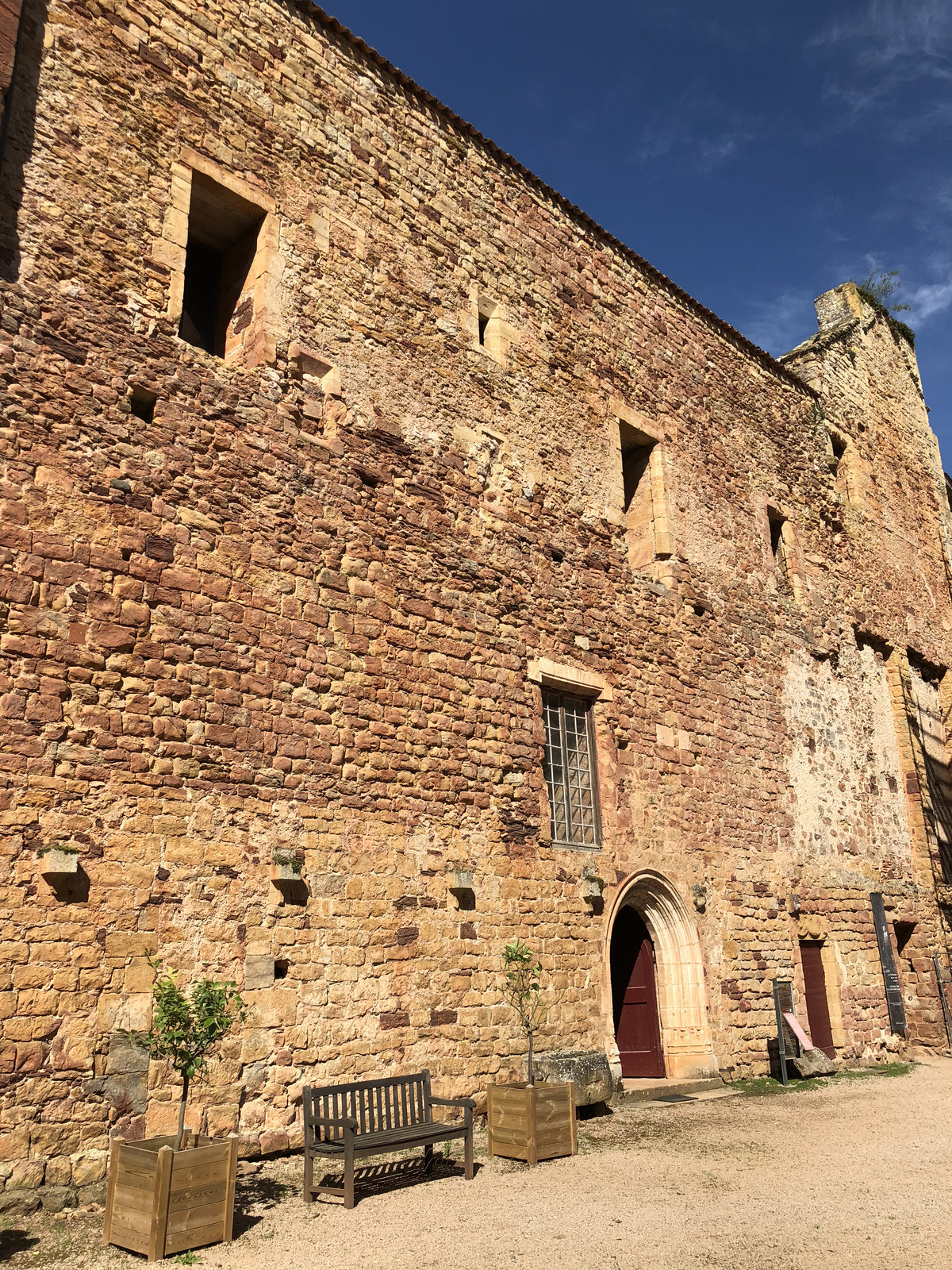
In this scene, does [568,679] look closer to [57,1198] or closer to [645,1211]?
[645,1211]

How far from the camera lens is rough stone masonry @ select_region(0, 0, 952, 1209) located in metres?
5.60

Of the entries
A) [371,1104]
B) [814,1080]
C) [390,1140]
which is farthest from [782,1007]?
[390,1140]

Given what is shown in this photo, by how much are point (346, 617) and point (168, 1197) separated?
392 centimetres

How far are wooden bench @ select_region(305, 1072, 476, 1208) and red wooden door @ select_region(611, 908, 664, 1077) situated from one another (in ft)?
13.1

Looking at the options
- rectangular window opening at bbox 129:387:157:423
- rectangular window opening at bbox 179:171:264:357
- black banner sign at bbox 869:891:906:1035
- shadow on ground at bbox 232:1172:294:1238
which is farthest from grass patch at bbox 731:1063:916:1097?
rectangular window opening at bbox 179:171:264:357

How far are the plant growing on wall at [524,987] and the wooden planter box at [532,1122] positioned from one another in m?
0.93

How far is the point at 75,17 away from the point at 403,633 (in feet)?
16.0

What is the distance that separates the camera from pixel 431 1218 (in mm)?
5004

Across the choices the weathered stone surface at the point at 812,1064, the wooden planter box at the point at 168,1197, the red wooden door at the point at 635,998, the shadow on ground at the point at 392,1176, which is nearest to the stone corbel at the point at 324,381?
the wooden planter box at the point at 168,1197

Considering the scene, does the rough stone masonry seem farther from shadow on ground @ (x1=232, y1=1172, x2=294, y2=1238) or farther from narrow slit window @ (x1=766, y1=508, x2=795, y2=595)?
narrow slit window @ (x1=766, y1=508, x2=795, y2=595)

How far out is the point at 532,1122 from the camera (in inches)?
246

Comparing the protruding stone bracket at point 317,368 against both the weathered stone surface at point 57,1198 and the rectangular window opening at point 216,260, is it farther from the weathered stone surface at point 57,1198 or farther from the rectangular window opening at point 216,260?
the weathered stone surface at point 57,1198

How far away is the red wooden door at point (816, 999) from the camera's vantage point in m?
11.5

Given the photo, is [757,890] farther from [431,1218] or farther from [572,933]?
[431,1218]
